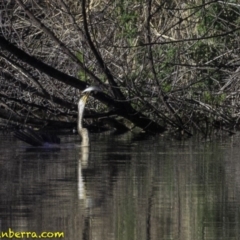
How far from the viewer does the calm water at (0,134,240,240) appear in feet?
24.1

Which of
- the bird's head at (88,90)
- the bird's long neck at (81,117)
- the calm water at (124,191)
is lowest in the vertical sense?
the calm water at (124,191)

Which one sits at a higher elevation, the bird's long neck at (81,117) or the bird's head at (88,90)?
the bird's head at (88,90)

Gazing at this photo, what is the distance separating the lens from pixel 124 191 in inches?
352

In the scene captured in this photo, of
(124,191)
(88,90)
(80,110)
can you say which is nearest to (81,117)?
(80,110)

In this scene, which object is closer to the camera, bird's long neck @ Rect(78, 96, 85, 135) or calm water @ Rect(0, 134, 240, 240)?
calm water @ Rect(0, 134, 240, 240)

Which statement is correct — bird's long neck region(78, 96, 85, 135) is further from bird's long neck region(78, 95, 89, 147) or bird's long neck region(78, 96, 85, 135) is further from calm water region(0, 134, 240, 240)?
calm water region(0, 134, 240, 240)

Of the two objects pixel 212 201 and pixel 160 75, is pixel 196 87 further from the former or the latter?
pixel 212 201

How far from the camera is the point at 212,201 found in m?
8.42

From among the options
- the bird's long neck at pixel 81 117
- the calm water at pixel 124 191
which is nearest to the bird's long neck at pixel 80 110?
the bird's long neck at pixel 81 117

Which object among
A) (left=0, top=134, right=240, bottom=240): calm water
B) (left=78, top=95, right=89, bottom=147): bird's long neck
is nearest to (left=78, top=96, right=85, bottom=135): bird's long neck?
(left=78, top=95, right=89, bottom=147): bird's long neck

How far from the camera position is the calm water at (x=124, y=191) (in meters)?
7.36

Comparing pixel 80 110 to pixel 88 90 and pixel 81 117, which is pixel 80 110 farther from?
pixel 88 90

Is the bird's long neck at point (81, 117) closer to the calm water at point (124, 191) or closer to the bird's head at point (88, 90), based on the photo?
the bird's head at point (88, 90)

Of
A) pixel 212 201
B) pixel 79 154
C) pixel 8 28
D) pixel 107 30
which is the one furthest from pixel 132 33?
pixel 212 201
